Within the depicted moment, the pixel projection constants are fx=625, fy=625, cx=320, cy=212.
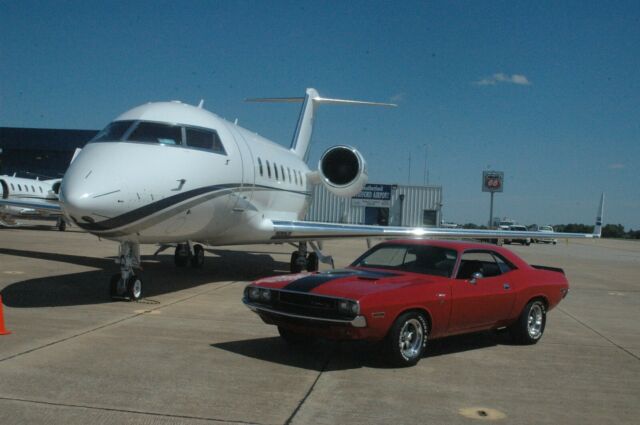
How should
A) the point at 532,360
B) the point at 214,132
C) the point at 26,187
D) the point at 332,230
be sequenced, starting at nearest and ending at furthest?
the point at 532,360, the point at 214,132, the point at 332,230, the point at 26,187

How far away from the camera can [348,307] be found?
5.68m

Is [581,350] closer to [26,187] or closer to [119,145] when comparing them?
[119,145]

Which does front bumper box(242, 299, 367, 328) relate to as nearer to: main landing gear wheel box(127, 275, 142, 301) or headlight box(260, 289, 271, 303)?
headlight box(260, 289, 271, 303)

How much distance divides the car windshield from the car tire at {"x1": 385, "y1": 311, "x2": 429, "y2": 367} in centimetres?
84

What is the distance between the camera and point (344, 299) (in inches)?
225

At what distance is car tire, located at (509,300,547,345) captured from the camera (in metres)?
7.45

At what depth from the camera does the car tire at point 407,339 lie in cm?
589

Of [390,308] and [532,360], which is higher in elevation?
[390,308]

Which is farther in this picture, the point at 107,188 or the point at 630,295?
the point at 630,295

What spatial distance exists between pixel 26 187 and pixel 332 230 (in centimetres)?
2610

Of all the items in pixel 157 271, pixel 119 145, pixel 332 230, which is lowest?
pixel 157 271

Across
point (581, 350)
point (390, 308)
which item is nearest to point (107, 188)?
point (390, 308)

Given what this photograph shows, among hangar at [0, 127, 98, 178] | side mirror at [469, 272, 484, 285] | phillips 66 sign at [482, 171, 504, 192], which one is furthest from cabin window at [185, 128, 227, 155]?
hangar at [0, 127, 98, 178]

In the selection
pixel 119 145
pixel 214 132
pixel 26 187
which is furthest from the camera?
pixel 26 187
